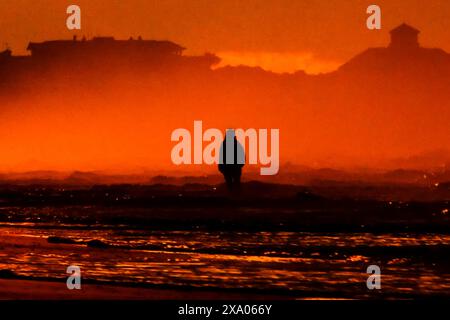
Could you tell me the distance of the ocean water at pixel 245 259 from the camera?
58.3ft

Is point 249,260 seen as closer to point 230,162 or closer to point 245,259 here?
point 245,259

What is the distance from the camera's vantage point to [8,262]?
72.3ft

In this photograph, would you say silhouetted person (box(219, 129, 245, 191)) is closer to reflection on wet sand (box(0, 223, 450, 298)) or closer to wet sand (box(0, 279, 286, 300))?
reflection on wet sand (box(0, 223, 450, 298))

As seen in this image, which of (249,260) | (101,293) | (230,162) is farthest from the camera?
(230,162)

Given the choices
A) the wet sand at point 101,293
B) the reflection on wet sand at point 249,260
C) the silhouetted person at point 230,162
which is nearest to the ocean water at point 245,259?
the reflection on wet sand at point 249,260

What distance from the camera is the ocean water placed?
17766 millimetres

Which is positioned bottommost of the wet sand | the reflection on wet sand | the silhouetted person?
the wet sand

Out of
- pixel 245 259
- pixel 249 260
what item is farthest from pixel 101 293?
pixel 245 259

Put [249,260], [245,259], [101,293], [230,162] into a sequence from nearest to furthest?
[101,293]
[249,260]
[245,259]
[230,162]

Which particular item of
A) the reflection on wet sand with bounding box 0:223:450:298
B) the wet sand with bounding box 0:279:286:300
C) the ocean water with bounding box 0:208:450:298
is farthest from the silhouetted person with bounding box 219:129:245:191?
the wet sand with bounding box 0:279:286:300

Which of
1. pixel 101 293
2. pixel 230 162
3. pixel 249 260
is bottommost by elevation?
pixel 101 293

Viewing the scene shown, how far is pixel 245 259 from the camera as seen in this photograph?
22.6 metres

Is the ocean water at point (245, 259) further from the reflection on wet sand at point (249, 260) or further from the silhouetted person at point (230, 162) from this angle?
the silhouetted person at point (230, 162)
